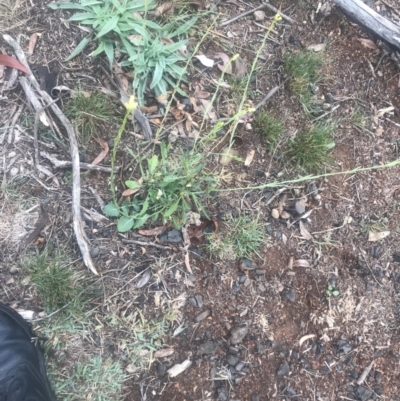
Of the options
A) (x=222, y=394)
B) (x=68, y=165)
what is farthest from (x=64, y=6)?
(x=222, y=394)

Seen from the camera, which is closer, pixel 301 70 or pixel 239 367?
pixel 239 367

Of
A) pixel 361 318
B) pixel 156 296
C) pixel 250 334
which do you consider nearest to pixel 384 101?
pixel 361 318

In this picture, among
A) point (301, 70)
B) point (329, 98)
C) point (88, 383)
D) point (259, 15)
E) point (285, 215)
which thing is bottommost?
point (88, 383)

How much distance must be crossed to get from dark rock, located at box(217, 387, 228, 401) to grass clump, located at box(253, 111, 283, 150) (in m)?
1.26

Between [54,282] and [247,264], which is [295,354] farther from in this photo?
[54,282]

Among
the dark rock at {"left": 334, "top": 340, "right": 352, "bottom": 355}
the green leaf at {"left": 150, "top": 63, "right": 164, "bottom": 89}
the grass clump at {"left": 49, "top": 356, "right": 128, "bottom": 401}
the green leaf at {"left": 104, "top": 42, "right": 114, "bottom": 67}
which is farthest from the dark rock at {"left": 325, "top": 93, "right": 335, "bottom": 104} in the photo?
the grass clump at {"left": 49, "top": 356, "right": 128, "bottom": 401}

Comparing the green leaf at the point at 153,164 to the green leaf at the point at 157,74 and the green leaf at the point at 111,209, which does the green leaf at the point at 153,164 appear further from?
the green leaf at the point at 157,74

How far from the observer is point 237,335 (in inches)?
97.2

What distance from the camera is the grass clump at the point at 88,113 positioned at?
2416mm

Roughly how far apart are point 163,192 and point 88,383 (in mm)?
972

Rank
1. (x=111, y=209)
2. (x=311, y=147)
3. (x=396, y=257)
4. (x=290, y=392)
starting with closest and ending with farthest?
(x=111, y=209) → (x=290, y=392) → (x=311, y=147) → (x=396, y=257)

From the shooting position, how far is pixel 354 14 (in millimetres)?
2715

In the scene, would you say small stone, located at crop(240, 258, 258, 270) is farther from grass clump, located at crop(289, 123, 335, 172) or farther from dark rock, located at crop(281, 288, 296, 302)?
grass clump, located at crop(289, 123, 335, 172)

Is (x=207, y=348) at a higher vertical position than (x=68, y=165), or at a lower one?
lower
